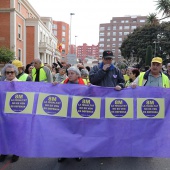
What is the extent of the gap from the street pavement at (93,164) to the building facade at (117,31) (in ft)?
432

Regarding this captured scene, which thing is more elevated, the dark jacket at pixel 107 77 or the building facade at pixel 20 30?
the building facade at pixel 20 30

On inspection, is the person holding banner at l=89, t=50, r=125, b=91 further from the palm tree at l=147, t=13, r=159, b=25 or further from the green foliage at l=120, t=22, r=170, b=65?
the palm tree at l=147, t=13, r=159, b=25

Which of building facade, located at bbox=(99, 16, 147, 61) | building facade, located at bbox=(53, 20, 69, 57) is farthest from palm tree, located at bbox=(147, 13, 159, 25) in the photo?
Result: building facade, located at bbox=(99, 16, 147, 61)

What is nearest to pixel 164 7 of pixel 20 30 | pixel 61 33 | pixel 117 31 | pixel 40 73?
pixel 20 30

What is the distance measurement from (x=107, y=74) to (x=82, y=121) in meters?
1.08

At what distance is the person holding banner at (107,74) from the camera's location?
14.7 ft

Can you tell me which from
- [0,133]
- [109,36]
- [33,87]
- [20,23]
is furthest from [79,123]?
[109,36]

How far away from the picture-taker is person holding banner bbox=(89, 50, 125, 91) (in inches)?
177

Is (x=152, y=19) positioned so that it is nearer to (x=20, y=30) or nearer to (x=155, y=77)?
(x=20, y=30)

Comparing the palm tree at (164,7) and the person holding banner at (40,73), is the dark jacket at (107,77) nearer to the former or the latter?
the person holding banner at (40,73)

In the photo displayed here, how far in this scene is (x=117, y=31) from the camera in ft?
449

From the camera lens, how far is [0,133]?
159 inches

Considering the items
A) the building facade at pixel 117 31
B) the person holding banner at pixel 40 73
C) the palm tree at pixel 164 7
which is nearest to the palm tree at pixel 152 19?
the palm tree at pixel 164 7

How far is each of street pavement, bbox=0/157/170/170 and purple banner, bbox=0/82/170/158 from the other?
374mm
